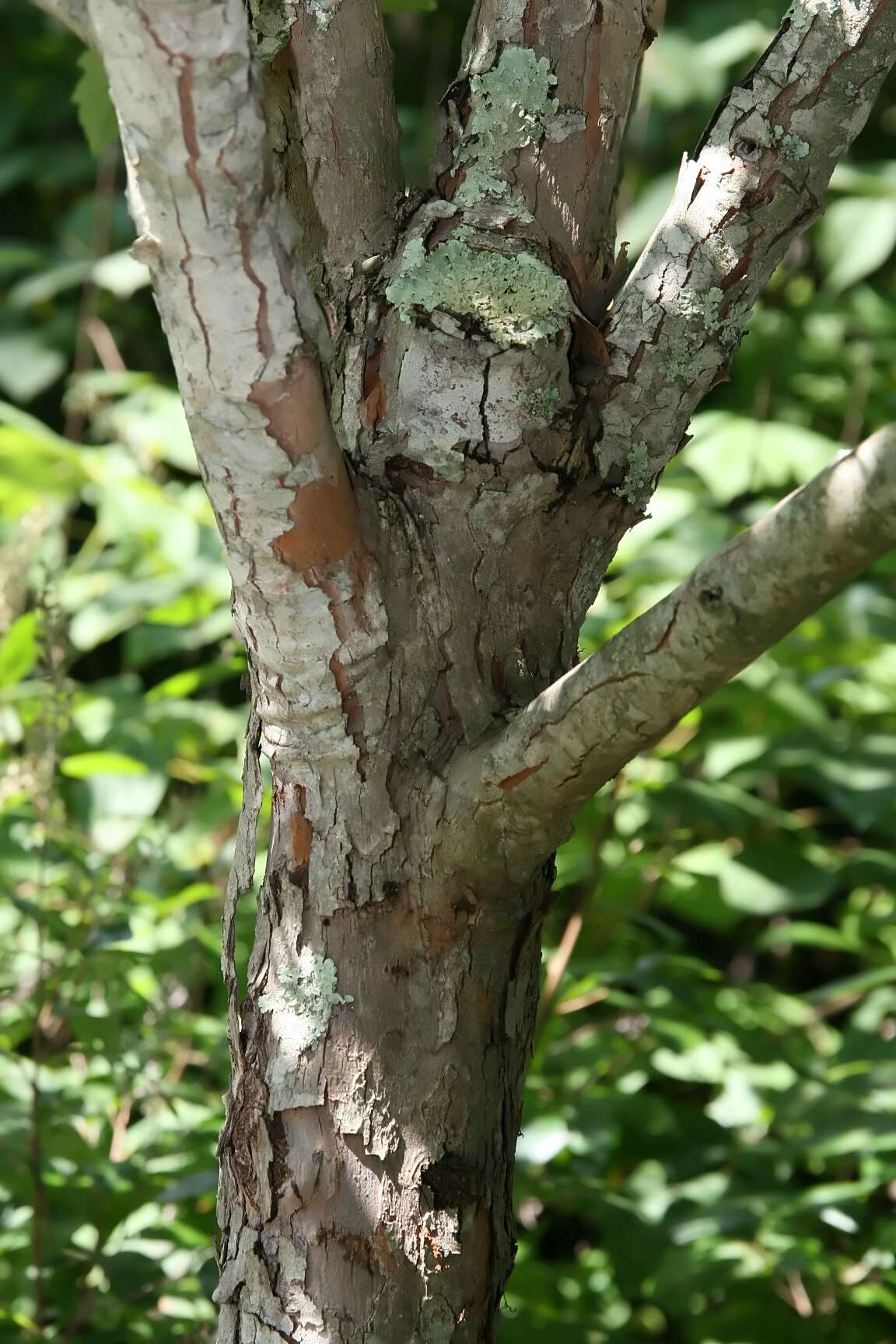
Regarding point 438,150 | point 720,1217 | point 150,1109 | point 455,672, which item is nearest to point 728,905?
point 720,1217

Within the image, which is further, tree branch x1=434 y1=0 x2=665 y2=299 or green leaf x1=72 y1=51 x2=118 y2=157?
green leaf x1=72 y1=51 x2=118 y2=157

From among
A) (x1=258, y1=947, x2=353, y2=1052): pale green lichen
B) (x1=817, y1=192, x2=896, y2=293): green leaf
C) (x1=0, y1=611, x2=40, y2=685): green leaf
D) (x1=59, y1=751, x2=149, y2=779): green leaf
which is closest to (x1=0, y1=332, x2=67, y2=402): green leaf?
(x1=0, y1=611, x2=40, y2=685): green leaf

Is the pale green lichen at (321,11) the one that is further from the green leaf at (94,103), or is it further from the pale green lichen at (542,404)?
the pale green lichen at (542,404)

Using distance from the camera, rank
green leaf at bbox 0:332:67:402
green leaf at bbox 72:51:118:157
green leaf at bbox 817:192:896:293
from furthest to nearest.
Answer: green leaf at bbox 0:332:67:402 < green leaf at bbox 817:192:896:293 < green leaf at bbox 72:51:118:157

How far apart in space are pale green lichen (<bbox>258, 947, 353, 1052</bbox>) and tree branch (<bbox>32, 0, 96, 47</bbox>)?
0.68 metres

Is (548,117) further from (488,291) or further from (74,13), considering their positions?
(74,13)

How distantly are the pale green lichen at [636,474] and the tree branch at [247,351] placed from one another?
22cm

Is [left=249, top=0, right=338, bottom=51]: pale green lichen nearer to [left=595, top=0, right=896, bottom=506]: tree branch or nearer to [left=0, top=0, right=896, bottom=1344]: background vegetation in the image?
[left=0, top=0, right=896, bottom=1344]: background vegetation

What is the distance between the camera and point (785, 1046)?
1913 mm

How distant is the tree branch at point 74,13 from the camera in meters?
0.89

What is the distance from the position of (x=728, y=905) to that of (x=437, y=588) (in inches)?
53.1

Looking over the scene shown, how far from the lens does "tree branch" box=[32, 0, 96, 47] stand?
890mm

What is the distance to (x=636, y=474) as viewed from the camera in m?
0.96

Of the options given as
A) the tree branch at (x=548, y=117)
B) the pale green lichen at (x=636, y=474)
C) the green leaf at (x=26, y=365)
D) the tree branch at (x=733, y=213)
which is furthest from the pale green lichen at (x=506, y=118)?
the green leaf at (x=26, y=365)
